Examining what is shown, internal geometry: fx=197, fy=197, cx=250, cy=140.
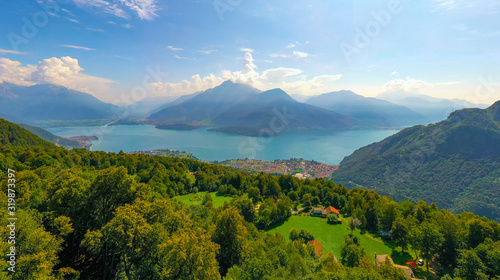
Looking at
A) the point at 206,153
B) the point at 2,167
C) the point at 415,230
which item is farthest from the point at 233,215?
the point at 206,153

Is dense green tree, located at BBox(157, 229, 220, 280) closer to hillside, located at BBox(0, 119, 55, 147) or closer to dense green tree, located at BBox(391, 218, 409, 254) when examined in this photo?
dense green tree, located at BBox(391, 218, 409, 254)

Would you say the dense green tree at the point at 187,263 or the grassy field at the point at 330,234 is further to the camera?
the grassy field at the point at 330,234

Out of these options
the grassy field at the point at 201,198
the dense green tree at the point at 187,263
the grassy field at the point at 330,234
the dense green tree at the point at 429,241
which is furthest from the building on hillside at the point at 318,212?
the dense green tree at the point at 187,263

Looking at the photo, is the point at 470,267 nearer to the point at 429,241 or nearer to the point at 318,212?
the point at 429,241

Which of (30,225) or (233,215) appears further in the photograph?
(233,215)

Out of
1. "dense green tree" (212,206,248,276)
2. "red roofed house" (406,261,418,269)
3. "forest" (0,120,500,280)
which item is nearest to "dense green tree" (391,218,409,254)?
"forest" (0,120,500,280)

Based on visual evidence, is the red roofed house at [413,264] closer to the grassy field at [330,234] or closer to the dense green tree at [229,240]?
the grassy field at [330,234]

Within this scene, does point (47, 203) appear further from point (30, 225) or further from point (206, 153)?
point (206, 153)
